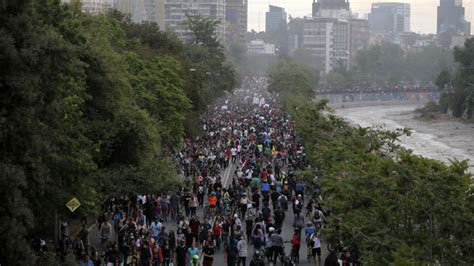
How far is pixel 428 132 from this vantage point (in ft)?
406

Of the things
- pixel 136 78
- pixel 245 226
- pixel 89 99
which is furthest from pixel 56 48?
pixel 136 78

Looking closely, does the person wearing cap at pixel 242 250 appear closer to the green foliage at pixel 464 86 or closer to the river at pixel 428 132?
the river at pixel 428 132

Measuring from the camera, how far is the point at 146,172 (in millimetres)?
34531

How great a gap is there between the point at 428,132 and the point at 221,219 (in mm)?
94233

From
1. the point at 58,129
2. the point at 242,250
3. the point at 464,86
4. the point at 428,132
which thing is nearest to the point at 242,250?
the point at 242,250

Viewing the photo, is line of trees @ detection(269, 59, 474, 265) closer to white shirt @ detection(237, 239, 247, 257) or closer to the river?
white shirt @ detection(237, 239, 247, 257)

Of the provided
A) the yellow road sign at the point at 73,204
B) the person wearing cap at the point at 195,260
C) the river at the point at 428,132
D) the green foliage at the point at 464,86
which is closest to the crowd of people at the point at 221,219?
the person wearing cap at the point at 195,260

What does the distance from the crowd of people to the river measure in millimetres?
22660

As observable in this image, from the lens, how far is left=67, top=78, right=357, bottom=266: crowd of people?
2759 cm

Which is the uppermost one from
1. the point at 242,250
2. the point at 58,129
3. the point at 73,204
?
the point at 58,129

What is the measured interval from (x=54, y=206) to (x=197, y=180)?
17240mm

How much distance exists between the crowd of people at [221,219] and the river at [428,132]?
2266 centimetres

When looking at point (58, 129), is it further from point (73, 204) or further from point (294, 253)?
point (294, 253)

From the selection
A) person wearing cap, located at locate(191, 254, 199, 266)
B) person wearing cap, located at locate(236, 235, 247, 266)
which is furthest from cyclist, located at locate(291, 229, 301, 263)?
person wearing cap, located at locate(191, 254, 199, 266)
